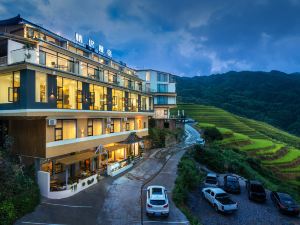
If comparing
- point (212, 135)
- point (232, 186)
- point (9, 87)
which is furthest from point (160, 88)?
point (9, 87)

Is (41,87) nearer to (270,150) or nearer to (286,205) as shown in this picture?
(286,205)

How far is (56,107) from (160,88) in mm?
40057

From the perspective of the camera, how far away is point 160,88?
5906 centimetres

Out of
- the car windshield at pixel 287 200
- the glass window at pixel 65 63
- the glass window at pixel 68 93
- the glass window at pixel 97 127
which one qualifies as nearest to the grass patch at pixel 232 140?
the car windshield at pixel 287 200

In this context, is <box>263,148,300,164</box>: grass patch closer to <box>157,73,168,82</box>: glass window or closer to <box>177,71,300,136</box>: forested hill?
<box>157,73,168,82</box>: glass window

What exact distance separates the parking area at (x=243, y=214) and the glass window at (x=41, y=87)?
699 inches

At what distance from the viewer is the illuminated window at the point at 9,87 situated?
1973cm

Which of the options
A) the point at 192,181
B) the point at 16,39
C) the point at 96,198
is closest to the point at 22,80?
the point at 16,39

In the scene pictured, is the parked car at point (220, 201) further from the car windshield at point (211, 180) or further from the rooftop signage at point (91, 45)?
the rooftop signage at point (91, 45)

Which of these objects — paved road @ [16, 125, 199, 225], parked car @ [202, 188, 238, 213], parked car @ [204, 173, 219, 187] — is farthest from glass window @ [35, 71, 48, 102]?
parked car @ [204, 173, 219, 187]

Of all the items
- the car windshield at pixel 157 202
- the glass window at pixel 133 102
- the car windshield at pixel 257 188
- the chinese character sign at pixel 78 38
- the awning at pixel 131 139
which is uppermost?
the chinese character sign at pixel 78 38

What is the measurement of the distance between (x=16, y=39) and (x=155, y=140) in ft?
98.9

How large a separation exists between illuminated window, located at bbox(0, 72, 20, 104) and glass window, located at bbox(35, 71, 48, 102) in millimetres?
1661

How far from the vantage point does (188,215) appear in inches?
714
